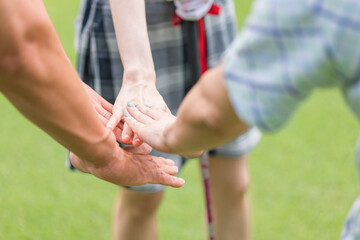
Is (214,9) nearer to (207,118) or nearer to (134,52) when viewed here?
(134,52)

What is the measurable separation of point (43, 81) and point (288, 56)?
0.46 m

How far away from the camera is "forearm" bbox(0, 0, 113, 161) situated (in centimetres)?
Answer: 97

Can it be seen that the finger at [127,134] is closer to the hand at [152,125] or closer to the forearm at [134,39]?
the hand at [152,125]

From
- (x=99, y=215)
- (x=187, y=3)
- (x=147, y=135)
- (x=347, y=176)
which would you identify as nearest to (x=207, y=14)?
(x=187, y=3)

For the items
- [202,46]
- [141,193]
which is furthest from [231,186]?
[202,46]

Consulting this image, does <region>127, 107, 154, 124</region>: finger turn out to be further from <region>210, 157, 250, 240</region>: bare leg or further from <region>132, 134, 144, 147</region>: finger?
<region>210, 157, 250, 240</region>: bare leg

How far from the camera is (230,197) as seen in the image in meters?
1.66

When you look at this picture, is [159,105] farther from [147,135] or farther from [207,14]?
[207,14]

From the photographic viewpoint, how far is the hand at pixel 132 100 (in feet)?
4.03

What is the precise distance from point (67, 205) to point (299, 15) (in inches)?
60.8

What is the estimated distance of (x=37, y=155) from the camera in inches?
93.5

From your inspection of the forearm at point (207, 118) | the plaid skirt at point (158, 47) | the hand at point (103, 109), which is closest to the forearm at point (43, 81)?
the hand at point (103, 109)

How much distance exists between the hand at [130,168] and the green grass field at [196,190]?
0.80 metres

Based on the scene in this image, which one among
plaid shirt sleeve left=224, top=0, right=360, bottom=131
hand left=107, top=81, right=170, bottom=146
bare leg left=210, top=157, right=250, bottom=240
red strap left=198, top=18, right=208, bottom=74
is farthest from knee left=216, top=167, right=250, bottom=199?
plaid shirt sleeve left=224, top=0, right=360, bottom=131
